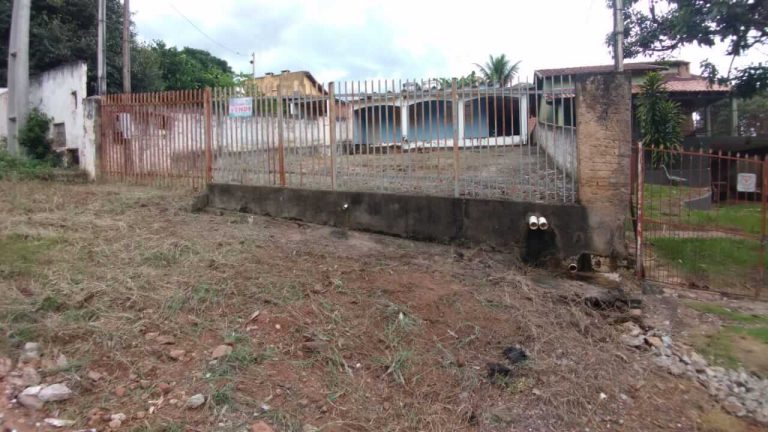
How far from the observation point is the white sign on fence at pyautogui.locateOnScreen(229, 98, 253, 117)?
8250 millimetres

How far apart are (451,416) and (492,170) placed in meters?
3.63

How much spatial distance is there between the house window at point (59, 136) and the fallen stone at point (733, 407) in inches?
575

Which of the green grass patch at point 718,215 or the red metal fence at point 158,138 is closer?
the green grass patch at point 718,215

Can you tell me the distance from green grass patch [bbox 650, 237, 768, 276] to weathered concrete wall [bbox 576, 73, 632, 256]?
1.74m

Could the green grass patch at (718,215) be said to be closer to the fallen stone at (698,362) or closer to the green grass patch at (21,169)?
the fallen stone at (698,362)

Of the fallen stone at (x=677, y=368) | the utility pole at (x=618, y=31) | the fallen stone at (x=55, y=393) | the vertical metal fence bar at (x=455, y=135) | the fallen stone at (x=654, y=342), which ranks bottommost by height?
the fallen stone at (x=677, y=368)

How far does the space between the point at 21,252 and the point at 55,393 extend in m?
2.78

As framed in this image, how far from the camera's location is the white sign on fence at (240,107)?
8.25 metres

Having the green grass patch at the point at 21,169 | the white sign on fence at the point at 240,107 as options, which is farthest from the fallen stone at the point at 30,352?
the green grass patch at the point at 21,169

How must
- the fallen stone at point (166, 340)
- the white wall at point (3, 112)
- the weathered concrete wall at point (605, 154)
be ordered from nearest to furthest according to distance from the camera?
the fallen stone at point (166, 340)
the weathered concrete wall at point (605, 154)
the white wall at point (3, 112)

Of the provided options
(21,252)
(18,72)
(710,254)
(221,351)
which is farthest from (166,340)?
(18,72)

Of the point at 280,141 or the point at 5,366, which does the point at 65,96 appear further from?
the point at 5,366

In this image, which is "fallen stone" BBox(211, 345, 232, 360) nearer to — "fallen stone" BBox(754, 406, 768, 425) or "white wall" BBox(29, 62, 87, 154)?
"fallen stone" BBox(754, 406, 768, 425)

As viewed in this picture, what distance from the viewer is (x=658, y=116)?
16.4 m
